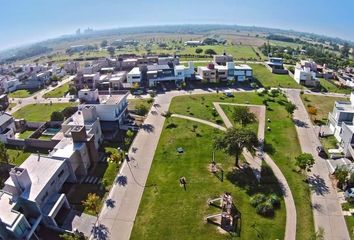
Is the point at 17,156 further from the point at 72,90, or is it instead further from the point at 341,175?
the point at 341,175

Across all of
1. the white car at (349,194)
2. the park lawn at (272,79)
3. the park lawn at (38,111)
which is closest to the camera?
the white car at (349,194)

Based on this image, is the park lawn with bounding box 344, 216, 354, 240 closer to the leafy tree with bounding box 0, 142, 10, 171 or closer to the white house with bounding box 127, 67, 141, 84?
the leafy tree with bounding box 0, 142, 10, 171

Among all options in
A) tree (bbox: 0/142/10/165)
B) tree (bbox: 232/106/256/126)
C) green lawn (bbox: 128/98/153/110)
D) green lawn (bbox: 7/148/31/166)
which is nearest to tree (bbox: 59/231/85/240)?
tree (bbox: 0/142/10/165)

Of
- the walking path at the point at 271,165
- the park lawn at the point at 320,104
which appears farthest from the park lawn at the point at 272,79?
the walking path at the point at 271,165

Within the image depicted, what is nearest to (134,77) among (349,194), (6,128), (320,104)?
(6,128)

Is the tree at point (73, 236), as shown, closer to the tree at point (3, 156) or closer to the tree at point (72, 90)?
A: the tree at point (3, 156)

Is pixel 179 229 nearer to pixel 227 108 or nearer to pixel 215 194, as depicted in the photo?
pixel 215 194

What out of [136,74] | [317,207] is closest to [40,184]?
[317,207]
